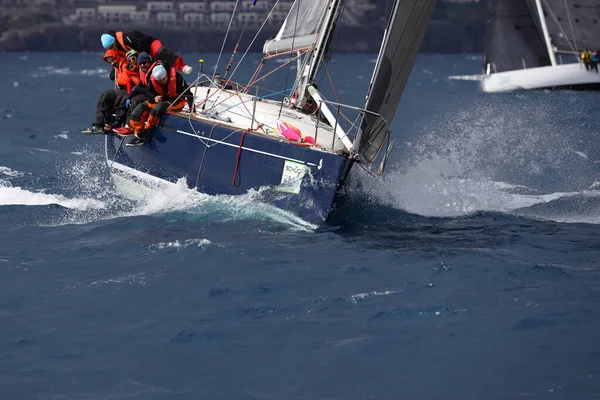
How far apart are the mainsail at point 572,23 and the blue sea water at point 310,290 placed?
1917cm

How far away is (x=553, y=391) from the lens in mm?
6848

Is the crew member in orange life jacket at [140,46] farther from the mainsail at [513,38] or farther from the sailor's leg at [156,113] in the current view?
the mainsail at [513,38]

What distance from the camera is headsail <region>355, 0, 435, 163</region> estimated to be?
10.9m

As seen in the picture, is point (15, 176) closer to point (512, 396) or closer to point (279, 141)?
point (279, 141)

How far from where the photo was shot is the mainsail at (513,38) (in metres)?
34.0

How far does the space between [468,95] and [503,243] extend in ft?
87.5

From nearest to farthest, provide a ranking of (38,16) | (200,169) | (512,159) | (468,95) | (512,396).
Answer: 1. (512,396)
2. (200,169)
3. (512,159)
4. (468,95)
5. (38,16)

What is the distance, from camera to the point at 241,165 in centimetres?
1129

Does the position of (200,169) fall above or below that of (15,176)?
above

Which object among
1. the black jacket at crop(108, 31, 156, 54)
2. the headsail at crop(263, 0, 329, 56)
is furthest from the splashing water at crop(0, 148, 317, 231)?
the headsail at crop(263, 0, 329, 56)

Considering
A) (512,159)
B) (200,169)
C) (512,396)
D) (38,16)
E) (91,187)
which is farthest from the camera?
(38,16)

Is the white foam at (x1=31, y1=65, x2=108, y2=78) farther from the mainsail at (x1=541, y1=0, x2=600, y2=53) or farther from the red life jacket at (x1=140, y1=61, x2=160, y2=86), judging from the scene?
the red life jacket at (x1=140, y1=61, x2=160, y2=86)

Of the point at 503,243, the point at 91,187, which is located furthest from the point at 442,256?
the point at 91,187

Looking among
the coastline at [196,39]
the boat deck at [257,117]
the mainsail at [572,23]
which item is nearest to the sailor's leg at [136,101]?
the boat deck at [257,117]
